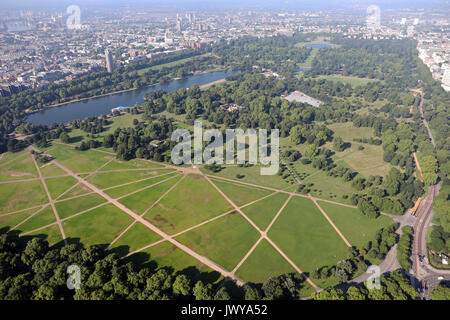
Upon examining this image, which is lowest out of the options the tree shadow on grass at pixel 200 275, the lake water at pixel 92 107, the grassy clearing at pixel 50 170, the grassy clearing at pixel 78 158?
the tree shadow on grass at pixel 200 275

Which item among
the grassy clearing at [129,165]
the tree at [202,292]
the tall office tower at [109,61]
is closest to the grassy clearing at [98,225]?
the grassy clearing at [129,165]

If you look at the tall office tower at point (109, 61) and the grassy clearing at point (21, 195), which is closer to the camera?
the grassy clearing at point (21, 195)

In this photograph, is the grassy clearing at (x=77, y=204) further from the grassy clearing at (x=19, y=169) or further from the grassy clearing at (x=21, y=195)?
the grassy clearing at (x=19, y=169)

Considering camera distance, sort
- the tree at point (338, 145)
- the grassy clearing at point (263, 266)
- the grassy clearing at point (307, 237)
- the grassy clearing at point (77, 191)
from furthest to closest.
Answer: the tree at point (338, 145) < the grassy clearing at point (77, 191) < the grassy clearing at point (307, 237) < the grassy clearing at point (263, 266)

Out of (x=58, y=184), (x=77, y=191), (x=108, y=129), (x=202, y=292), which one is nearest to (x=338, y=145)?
(x=202, y=292)

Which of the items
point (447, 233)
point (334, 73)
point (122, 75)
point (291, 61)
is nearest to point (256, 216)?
point (447, 233)

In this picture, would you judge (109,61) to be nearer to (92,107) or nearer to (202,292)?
(92,107)
